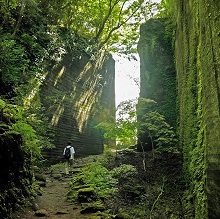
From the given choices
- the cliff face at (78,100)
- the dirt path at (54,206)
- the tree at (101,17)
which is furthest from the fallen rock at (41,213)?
the tree at (101,17)

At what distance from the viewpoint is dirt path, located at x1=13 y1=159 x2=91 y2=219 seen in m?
4.92

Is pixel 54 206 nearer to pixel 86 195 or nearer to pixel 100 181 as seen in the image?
pixel 86 195

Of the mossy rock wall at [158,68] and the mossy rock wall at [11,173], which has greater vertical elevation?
the mossy rock wall at [158,68]

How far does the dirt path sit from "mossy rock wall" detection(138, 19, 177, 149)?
5.05 meters

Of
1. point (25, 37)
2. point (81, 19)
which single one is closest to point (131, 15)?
point (81, 19)

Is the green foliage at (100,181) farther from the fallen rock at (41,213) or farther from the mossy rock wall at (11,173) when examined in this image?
the mossy rock wall at (11,173)

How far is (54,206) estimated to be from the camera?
585 cm

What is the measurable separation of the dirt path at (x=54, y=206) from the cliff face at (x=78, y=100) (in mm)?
3566

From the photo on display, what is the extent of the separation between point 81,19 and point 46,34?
13.7 feet

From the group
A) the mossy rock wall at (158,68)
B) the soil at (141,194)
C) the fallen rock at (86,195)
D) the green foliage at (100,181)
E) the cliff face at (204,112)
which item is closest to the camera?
the cliff face at (204,112)

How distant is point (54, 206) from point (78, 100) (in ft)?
31.0

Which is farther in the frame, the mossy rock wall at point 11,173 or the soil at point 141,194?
the soil at point 141,194

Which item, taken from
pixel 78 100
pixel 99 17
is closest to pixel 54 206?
pixel 78 100

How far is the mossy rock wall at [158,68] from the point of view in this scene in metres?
11.2
